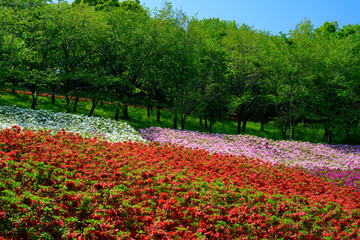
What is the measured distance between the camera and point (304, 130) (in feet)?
114

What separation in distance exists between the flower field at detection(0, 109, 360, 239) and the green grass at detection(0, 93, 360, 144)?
1507 cm

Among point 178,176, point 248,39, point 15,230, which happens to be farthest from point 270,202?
point 248,39

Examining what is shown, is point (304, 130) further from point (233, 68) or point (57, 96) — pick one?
point (57, 96)

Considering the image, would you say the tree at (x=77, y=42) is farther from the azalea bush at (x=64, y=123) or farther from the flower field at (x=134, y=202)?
the flower field at (x=134, y=202)

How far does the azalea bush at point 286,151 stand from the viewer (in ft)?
47.0

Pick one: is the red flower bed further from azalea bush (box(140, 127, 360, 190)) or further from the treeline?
the treeline

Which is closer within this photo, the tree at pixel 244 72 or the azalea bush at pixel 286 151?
the azalea bush at pixel 286 151

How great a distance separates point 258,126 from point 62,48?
26.1 metres

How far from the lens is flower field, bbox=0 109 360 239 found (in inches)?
205

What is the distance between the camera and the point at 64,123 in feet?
52.1

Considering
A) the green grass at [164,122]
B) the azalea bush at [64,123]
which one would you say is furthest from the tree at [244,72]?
the azalea bush at [64,123]

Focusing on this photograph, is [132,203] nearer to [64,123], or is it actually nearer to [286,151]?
[64,123]

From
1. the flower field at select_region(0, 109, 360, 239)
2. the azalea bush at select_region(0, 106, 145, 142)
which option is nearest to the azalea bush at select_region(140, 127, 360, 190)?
the azalea bush at select_region(0, 106, 145, 142)

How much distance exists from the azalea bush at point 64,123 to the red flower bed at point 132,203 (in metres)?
4.71
